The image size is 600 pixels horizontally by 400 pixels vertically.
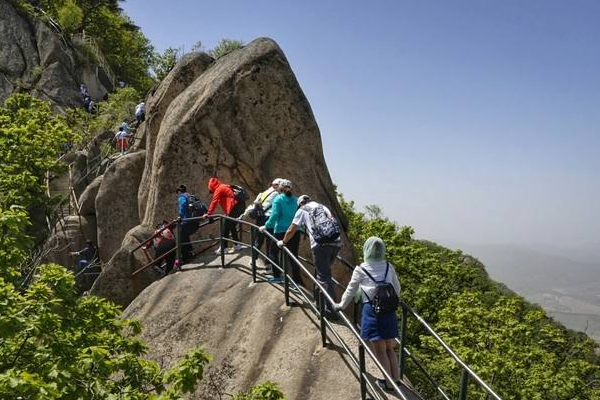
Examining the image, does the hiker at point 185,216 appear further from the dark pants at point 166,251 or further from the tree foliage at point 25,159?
the tree foliage at point 25,159

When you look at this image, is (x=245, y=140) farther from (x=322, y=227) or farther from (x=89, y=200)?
(x=89, y=200)

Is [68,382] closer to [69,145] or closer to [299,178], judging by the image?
[299,178]

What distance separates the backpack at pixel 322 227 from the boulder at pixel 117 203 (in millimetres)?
12251

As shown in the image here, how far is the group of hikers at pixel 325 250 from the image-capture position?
5910mm

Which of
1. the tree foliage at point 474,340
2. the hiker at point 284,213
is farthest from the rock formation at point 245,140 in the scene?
the hiker at point 284,213

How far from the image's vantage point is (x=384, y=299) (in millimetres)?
5805

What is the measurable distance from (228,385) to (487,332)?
18.1 m

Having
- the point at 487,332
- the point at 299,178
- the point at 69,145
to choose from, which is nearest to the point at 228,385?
the point at 299,178

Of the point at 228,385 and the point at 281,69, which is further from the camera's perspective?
the point at 281,69

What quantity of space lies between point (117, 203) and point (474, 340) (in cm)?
1688

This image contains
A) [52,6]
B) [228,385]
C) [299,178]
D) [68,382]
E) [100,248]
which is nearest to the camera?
[68,382]

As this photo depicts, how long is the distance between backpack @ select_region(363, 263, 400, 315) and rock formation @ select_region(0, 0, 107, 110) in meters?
37.1

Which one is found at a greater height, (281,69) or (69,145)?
(281,69)

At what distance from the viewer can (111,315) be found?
336 inches
